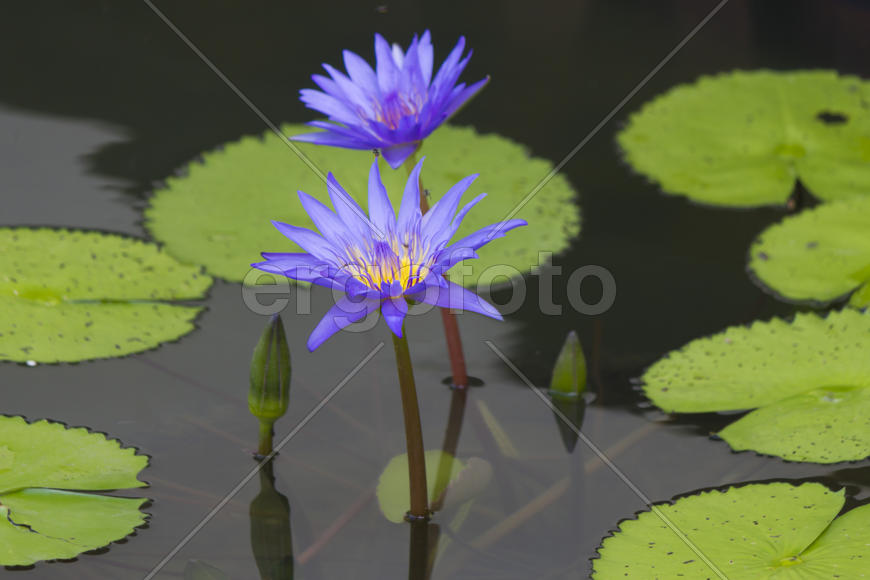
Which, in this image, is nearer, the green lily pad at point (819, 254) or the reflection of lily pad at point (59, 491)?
the reflection of lily pad at point (59, 491)

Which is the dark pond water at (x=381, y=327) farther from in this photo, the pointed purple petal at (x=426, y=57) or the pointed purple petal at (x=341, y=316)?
the pointed purple petal at (x=426, y=57)

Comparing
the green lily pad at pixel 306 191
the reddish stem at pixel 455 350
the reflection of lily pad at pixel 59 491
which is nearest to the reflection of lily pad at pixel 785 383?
the reddish stem at pixel 455 350

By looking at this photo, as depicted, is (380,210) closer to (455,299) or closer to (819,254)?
(455,299)

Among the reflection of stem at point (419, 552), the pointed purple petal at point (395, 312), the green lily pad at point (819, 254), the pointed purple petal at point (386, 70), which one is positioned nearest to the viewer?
the pointed purple petal at point (395, 312)

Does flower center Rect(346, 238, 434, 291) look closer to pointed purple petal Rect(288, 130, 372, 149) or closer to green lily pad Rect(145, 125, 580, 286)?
pointed purple petal Rect(288, 130, 372, 149)

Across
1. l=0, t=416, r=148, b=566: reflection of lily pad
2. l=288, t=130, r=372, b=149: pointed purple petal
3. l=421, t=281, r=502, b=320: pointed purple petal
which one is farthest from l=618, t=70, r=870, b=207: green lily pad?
l=0, t=416, r=148, b=566: reflection of lily pad

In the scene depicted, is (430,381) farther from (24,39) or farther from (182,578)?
(24,39)

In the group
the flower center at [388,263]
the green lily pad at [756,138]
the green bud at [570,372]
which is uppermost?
the green lily pad at [756,138]
